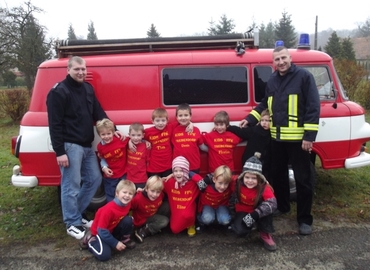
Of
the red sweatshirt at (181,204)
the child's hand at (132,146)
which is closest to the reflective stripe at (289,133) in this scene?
the red sweatshirt at (181,204)

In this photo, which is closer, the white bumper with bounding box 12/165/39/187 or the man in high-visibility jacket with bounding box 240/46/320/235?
the man in high-visibility jacket with bounding box 240/46/320/235

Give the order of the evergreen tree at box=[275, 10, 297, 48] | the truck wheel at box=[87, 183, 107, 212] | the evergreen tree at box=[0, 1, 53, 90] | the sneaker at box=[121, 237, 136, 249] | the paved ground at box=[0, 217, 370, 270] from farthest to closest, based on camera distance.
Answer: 1. the evergreen tree at box=[275, 10, 297, 48]
2. the evergreen tree at box=[0, 1, 53, 90]
3. the truck wheel at box=[87, 183, 107, 212]
4. the sneaker at box=[121, 237, 136, 249]
5. the paved ground at box=[0, 217, 370, 270]

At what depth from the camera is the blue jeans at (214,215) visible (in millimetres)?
3826

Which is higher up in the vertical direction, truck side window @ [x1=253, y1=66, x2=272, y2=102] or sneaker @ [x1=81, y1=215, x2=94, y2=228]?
truck side window @ [x1=253, y1=66, x2=272, y2=102]

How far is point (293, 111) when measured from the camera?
12.0ft

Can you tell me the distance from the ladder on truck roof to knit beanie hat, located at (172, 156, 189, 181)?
1728 mm

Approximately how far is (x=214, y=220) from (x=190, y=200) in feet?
1.25

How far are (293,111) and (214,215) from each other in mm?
1514

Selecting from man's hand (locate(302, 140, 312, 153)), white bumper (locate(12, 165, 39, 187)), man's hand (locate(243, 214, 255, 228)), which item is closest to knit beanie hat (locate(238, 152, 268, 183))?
man's hand (locate(243, 214, 255, 228))

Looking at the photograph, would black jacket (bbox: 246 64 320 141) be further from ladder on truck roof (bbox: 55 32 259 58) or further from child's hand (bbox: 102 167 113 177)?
child's hand (bbox: 102 167 113 177)

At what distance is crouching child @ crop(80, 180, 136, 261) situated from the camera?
3.40 m

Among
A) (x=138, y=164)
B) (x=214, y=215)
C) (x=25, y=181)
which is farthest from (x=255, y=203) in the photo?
(x=25, y=181)

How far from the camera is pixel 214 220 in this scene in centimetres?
387

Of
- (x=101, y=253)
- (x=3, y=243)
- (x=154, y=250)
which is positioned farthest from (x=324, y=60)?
(x=3, y=243)
